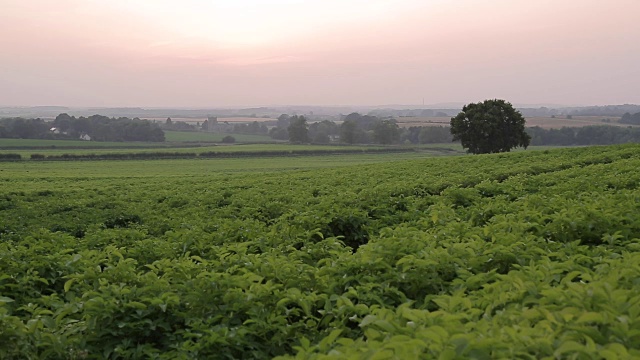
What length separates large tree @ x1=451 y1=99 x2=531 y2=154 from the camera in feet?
193

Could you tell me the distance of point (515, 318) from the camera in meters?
3.90

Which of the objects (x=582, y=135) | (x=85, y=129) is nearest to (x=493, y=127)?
A: (x=582, y=135)

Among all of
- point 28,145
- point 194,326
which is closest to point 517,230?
point 194,326

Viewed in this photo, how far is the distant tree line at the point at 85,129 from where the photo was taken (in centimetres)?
11950

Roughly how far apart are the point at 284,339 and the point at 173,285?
1644 mm

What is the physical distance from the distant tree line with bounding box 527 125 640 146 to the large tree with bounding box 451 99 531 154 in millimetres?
57392

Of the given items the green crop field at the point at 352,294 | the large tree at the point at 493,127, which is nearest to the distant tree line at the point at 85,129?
the large tree at the point at 493,127

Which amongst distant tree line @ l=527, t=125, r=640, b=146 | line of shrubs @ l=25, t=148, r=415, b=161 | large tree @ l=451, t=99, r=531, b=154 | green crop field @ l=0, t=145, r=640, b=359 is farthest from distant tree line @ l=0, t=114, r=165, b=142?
green crop field @ l=0, t=145, r=640, b=359

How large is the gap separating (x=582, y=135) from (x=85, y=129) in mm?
122899

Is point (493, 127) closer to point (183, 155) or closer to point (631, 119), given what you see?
point (183, 155)

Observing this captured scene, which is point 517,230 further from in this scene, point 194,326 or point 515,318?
point 194,326

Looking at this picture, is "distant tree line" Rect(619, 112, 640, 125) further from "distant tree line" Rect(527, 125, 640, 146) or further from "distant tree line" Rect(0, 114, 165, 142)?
"distant tree line" Rect(0, 114, 165, 142)

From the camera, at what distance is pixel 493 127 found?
2306 inches

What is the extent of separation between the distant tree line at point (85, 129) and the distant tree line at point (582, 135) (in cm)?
8595
